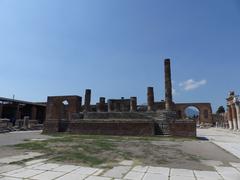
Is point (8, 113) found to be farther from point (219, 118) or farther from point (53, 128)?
point (219, 118)

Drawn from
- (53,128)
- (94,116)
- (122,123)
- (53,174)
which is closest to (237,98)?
(122,123)

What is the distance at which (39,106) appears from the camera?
48219 millimetres

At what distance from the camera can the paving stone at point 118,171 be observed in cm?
477

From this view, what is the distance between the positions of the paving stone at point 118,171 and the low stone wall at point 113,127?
47.1 feet

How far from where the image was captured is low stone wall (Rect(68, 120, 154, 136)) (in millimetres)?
19812

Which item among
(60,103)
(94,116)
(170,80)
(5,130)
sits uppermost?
(170,80)

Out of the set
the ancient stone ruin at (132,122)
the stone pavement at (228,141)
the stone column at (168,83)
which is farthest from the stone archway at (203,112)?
the stone pavement at (228,141)

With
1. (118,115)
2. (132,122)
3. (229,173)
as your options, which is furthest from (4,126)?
(229,173)

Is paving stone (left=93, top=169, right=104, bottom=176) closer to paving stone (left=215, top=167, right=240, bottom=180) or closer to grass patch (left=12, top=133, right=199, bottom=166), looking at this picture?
grass patch (left=12, top=133, right=199, bottom=166)

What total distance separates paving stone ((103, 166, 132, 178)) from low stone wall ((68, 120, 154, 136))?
47.1 feet

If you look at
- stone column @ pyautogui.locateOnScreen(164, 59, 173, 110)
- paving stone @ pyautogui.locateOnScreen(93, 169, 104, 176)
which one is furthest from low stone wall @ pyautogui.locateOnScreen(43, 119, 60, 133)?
paving stone @ pyautogui.locateOnScreen(93, 169, 104, 176)

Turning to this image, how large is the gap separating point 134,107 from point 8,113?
3103cm

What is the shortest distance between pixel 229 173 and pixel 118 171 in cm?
287

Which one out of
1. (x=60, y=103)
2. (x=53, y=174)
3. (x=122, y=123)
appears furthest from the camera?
(x=60, y=103)
